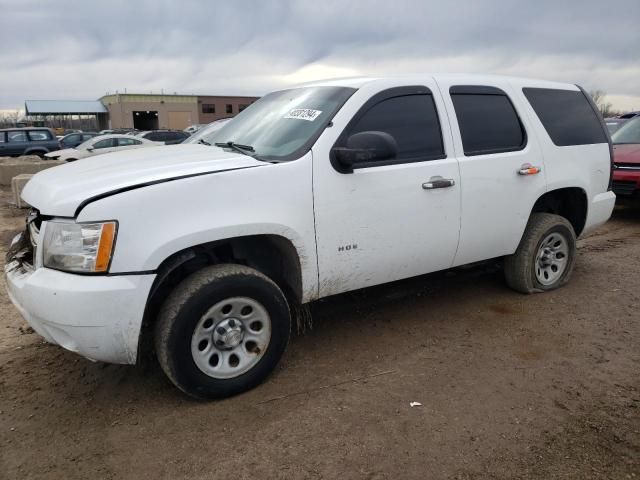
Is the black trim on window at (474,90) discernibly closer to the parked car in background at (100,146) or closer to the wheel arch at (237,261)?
the wheel arch at (237,261)

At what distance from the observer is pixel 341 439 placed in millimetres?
2662

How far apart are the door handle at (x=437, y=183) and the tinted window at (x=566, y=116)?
55.6 inches

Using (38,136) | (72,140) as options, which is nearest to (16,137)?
(38,136)

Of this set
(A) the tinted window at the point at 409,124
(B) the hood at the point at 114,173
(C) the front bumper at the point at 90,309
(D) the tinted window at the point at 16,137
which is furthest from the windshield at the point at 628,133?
(D) the tinted window at the point at 16,137

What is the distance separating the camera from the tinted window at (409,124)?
349 centimetres

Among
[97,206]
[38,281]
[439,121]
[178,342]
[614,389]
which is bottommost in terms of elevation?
[614,389]

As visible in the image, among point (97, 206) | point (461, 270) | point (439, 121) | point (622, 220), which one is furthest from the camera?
point (622, 220)

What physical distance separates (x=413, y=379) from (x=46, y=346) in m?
2.78

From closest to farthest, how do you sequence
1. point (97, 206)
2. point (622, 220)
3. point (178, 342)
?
point (97, 206) → point (178, 342) → point (622, 220)

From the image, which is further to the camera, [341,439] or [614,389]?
[614,389]

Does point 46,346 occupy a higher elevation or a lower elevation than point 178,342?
lower

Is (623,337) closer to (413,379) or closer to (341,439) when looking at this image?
(413,379)

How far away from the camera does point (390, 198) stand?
11.2 ft

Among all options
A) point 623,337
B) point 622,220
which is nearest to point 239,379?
point 623,337
